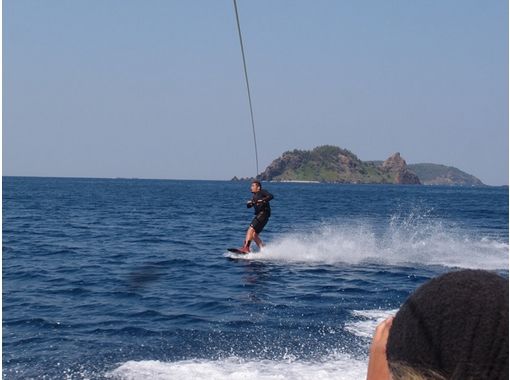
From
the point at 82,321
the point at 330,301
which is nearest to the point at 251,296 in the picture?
the point at 330,301

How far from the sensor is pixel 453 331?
3.56ft

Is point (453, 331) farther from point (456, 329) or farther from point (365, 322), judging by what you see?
point (365, 322)

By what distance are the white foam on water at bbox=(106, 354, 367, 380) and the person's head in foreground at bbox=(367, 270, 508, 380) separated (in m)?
6.95

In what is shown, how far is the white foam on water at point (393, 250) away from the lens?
65.3ft

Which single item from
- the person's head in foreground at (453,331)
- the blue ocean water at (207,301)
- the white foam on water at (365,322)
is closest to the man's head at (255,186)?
the blue ocean water at (207,301)

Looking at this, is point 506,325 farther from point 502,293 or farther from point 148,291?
point 148,291

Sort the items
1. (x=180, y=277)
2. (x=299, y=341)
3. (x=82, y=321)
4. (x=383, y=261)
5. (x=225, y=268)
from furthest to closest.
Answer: (x=383, y=261), (x=225, y=268), (x=180, y=277), (x=82, y=321), (x=299, y=341)

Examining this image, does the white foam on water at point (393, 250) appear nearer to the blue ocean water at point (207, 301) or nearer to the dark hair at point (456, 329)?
the blue ocean water at point (207, 301)

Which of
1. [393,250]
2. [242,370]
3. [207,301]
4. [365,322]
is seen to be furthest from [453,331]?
[393,250]

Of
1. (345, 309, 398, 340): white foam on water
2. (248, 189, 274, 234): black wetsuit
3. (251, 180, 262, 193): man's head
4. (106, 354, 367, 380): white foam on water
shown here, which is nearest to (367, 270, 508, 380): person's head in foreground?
(106, 354, 367, 380): white foam on water

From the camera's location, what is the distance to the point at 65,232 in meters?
30.5

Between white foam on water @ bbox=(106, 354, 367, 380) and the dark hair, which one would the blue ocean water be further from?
the dark hair

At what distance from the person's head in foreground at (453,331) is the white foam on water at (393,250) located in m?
17.3

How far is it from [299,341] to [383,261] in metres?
10.9
